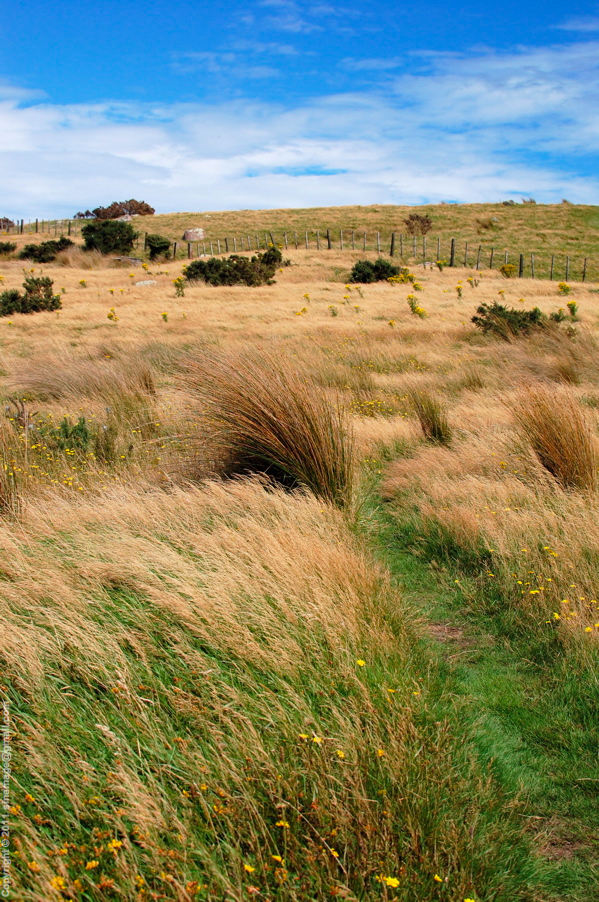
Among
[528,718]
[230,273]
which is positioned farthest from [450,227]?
[528,718]

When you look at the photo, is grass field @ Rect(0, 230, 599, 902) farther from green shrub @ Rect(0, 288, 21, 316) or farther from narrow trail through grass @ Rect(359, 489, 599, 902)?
green shrub @ Rect(0, 288, 21, 316)

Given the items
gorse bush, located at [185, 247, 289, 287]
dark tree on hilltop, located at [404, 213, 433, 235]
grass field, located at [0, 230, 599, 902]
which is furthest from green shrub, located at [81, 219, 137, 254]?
grass field, located at [0, 230, 599, 902]

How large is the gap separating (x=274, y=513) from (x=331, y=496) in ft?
1.95

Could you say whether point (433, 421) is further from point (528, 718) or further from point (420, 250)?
point (420, 250)

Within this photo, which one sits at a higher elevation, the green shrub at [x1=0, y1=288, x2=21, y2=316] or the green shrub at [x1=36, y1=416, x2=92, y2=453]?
the green shrub at [x1=0, y1=288, x2=21, y2=316]

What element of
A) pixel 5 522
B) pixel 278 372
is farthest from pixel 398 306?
pixel 5 522

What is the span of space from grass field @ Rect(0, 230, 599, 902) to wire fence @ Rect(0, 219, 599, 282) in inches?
1118

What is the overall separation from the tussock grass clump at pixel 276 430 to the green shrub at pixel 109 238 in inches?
1378

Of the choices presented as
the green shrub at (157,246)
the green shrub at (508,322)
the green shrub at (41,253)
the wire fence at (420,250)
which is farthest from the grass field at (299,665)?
the green shrub at (41,253)

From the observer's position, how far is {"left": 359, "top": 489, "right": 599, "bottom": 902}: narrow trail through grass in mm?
1843

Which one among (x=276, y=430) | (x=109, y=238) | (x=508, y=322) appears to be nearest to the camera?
(x=276, y=430)

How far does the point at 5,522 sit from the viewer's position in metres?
3.56

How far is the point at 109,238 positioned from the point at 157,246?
163 inches

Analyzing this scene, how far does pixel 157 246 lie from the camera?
33938mm
